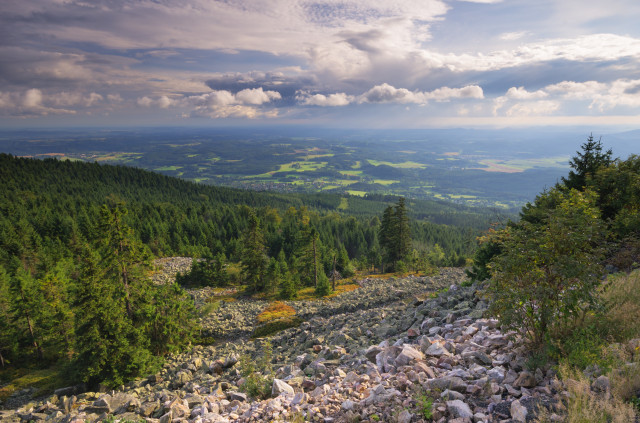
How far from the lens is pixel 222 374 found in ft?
49.9

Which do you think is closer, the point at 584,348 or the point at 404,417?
the point at 404,417

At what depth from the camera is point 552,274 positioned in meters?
6.98

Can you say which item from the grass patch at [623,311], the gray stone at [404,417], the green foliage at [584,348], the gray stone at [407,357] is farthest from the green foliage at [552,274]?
the gray stone at [404,417]

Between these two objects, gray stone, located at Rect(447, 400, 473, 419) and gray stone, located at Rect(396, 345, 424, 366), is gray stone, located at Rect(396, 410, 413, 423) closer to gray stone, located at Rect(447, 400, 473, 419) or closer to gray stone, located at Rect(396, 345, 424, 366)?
gray stone, located at Rect(447, 400, 473, 419)

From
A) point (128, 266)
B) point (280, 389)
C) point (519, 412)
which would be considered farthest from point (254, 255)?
point (519, 412)

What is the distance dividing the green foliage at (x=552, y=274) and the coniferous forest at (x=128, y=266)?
2126 cm

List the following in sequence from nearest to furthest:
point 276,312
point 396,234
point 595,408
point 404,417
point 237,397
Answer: point 595,408, point 404,417, point 237,397, point 276,312, point 396,234

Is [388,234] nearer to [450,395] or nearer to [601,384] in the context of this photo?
[450,395]

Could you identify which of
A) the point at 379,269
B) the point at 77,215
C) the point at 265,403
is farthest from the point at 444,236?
the point at 77,215

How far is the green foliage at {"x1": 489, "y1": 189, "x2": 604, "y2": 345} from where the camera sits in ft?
22.2

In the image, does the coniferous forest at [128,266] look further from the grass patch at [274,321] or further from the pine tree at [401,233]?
the grass patch at [274,321]

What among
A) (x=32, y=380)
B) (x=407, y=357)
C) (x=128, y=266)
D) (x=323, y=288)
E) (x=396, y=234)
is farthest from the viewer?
(x=396, y=234)

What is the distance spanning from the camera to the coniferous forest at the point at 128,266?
745 inches

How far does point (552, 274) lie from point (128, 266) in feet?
80.1
